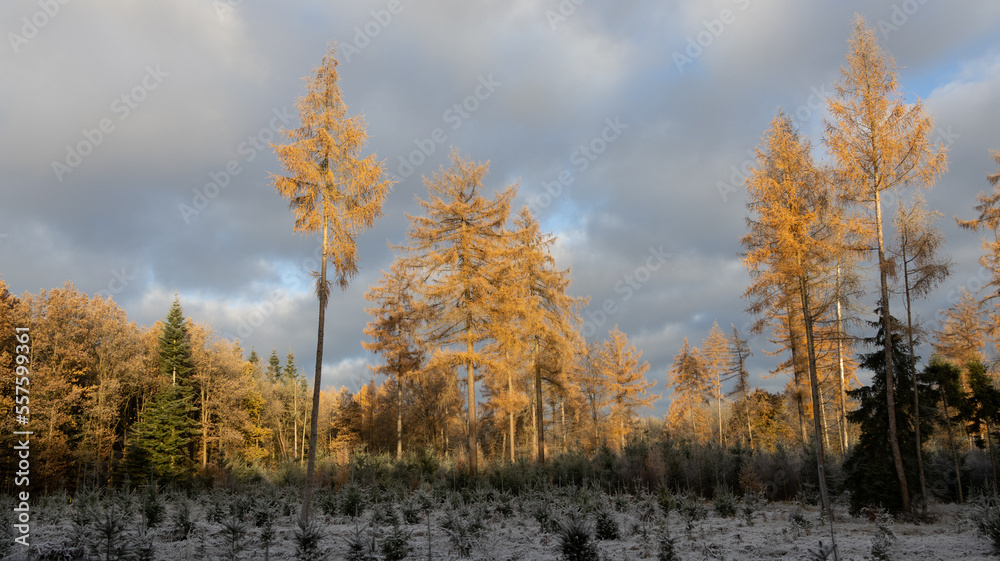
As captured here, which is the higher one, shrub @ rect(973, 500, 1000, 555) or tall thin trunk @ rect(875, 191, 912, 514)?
tall thin trunk @ rect(875, 191, 912, 514)

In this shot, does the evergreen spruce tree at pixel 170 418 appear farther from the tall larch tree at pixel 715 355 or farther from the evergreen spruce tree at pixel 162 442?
the tall larch tree at pixel 715 355

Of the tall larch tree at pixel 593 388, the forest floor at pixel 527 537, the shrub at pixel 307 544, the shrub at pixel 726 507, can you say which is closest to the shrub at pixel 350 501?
the forest floor at pixel 527 537

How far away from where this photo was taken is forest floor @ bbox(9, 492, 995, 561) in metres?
8.32

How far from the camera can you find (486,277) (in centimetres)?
2052

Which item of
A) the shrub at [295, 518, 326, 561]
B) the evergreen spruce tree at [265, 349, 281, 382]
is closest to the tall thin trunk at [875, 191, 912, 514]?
the shrub at [295, 518, 326, 561]

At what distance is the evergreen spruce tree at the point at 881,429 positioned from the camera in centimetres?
1259

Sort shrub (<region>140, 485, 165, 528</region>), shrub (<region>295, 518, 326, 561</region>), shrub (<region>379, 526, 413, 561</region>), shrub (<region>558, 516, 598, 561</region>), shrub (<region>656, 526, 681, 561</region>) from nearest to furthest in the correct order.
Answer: shrub (<region>558, 516, 598, 561</region>) → shrub (<region>656, 526, 681, 561</region>) → shrub (<region>295, 518, 326, 561</region>) → shrub (<region>379, 526, 413, 561</region>) → shrub (<region>140, 485, 165, 528</region>)

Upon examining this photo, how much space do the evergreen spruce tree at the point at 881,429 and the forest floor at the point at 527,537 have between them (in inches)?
28.0

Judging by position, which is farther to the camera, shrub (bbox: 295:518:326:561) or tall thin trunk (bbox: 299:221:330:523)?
tall thin trunk (bbox: 299:221:330:523)

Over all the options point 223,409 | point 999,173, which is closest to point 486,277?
point 999,173

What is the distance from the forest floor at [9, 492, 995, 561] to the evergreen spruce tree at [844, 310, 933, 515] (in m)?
0.71

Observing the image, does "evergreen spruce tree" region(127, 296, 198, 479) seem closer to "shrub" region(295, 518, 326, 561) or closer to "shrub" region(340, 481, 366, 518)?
"shrub" region(340, 481, 366, 518)

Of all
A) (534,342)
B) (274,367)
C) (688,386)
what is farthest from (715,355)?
(274,367)

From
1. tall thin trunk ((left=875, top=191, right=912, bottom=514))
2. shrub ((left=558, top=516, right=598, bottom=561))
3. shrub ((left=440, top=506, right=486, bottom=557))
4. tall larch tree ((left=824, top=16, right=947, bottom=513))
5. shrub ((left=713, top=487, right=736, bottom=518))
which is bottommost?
shrub ((left=713, top=487, right=736, bottom=518))
